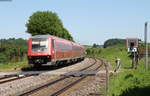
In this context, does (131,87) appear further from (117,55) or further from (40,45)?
(117,55)

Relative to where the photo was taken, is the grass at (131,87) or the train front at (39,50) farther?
the train front at (39,50)

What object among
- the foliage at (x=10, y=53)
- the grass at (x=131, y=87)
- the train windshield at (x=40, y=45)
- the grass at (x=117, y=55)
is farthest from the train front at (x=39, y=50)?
the grass at (x=117, y=55)

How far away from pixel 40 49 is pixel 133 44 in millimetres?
8514

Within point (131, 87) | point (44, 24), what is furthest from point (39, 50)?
point (44, 24)

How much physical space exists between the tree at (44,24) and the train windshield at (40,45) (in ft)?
175

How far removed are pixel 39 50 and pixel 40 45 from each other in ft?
1.56

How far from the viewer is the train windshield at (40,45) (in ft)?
130

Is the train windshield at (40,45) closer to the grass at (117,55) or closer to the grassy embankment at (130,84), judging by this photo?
the grassy embankment at (130,84)

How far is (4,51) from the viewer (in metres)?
58.0

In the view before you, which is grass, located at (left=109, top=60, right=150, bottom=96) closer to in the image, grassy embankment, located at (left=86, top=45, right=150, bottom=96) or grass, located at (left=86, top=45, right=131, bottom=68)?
grassy embankment, located at (left=86, top=45, right=150, bottom=96)

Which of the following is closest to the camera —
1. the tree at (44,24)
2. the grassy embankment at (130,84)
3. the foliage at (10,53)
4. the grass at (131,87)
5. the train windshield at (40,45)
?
the grass at (131,87)

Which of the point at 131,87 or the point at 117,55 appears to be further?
the point at 117,55

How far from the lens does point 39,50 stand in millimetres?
39719

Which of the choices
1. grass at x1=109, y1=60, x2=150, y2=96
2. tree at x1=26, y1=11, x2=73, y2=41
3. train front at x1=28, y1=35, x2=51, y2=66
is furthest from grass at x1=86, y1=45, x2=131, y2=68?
grass at x1=109, y1=60, x2=150, y2=96
